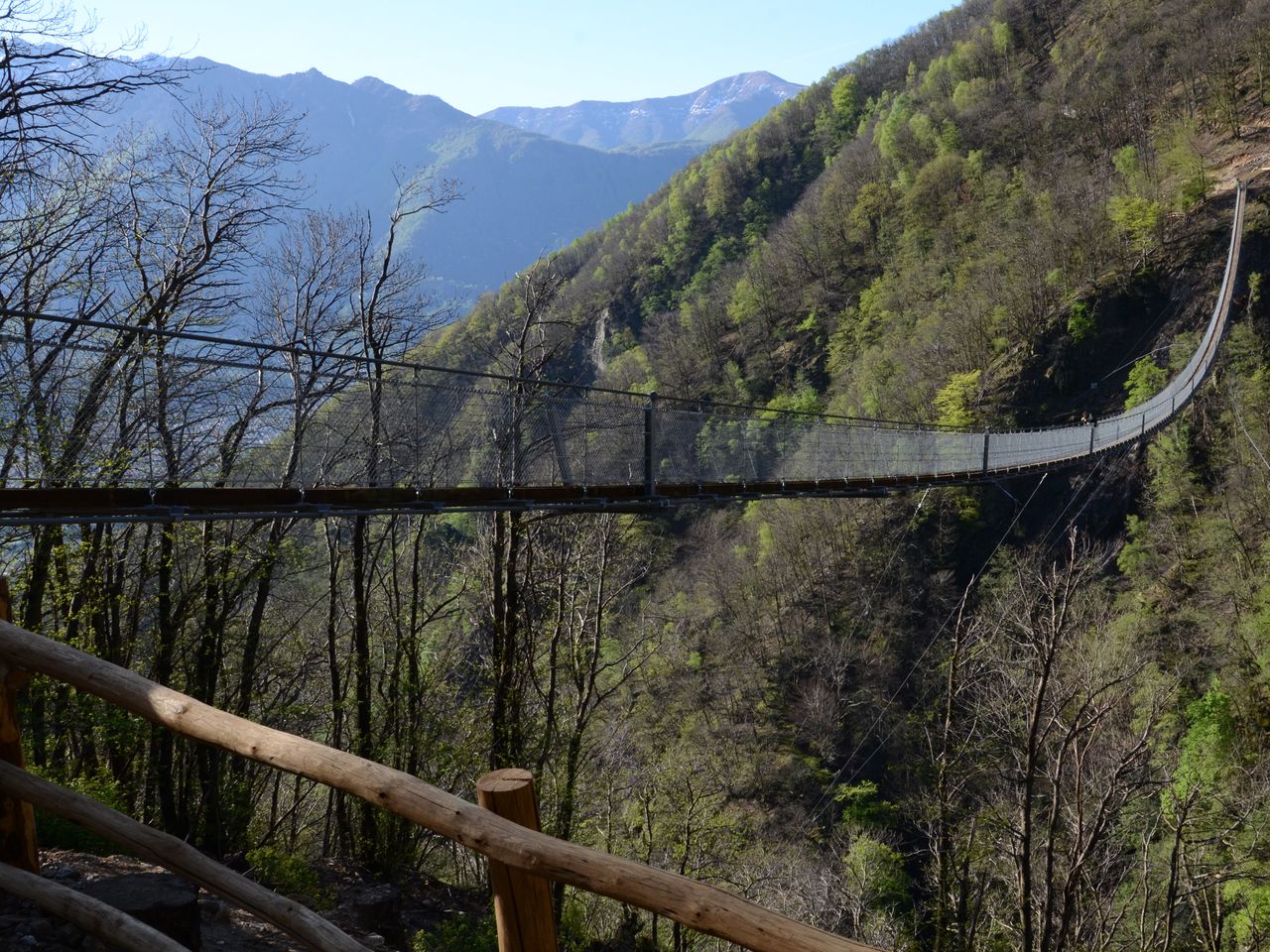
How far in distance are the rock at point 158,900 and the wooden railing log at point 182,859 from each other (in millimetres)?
496

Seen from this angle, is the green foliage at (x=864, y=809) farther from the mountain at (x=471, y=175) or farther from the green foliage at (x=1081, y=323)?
the mountain at (x=471, y=175)

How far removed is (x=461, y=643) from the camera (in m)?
12.4

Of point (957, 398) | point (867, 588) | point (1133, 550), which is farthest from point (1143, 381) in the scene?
point (867, 588)

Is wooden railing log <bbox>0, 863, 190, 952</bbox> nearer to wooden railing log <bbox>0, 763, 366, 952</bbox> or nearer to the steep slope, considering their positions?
wooden railing log <bbox>0, 763, 366, 952</bbox>

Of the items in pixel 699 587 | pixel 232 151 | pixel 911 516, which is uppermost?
pixel 232 151

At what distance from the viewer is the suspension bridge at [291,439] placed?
13.7 feet

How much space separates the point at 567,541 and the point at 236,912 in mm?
7357

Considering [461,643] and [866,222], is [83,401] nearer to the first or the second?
[461,643]

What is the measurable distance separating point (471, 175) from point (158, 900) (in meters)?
180

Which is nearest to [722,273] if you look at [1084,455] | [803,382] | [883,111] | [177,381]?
[803,382]

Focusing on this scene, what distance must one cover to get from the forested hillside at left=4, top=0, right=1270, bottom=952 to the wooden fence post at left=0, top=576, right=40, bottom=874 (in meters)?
3.23

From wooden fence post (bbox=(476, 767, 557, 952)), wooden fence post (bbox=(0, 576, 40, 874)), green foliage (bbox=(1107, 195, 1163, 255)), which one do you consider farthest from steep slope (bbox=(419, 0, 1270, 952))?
wooden fence post (bbox=(476, 767, 557, 952))

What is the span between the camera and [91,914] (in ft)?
5.17

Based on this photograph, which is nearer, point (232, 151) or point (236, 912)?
point (236, 912)
